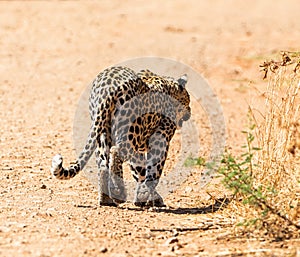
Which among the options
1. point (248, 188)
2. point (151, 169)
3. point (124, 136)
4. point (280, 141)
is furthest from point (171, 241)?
point (151, 169)

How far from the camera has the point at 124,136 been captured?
283 inches

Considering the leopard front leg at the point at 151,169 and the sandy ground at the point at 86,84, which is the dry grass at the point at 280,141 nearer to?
the sandy ground at the point at 86,84

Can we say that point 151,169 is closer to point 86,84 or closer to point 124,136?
point 124,136

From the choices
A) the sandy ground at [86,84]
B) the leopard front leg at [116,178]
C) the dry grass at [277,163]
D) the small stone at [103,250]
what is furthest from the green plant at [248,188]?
the leopard front leg at [116,178]

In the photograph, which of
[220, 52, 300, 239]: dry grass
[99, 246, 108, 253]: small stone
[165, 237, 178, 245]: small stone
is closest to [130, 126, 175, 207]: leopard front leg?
[220, 52, 300, 239]: dry grass

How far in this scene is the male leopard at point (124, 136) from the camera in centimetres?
715

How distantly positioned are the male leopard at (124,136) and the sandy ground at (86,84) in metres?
0.26

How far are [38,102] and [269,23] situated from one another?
953 cm

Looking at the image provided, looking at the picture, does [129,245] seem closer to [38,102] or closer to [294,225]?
[294,225]

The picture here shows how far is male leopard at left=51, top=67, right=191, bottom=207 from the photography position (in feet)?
23.5

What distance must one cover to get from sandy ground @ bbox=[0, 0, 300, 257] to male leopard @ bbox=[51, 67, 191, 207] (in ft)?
0.86

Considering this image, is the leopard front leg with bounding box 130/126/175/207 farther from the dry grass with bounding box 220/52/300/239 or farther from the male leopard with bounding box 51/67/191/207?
the dry grass with bounding box 220/52/300/239

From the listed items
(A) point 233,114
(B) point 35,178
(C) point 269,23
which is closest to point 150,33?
(C) point 269,23

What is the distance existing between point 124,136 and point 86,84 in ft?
19.2
